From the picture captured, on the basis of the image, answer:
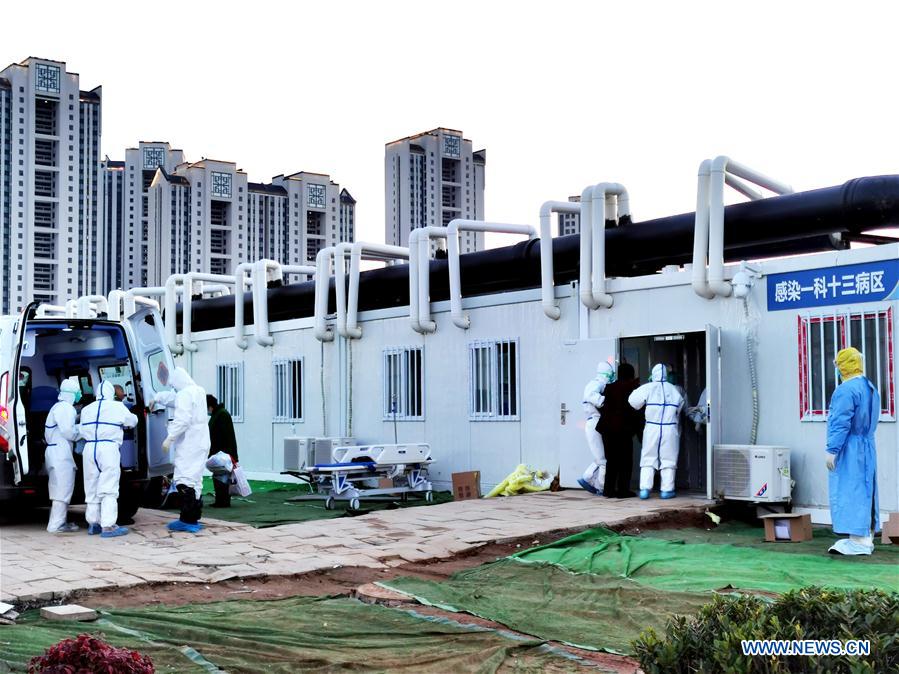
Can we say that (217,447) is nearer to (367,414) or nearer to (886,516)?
(367,414)

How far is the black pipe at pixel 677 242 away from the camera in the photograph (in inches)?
428

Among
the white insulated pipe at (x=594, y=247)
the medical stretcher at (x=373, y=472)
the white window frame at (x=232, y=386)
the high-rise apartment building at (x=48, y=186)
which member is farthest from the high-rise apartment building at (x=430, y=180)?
the white insulated pipe at (x=594, y=247)

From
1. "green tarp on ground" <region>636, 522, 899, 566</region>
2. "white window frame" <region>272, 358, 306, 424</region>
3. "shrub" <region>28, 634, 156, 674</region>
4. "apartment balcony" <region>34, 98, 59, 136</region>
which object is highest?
"apartment balcony" <region>34, 98, 59, 136</region>

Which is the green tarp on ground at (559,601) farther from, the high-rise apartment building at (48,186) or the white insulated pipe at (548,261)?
the high-rise apartment building at (48,186)

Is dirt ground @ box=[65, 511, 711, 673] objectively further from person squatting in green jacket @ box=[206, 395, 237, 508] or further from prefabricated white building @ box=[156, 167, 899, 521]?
person squatting in green jacket @ box=[206, 395, 237, 508]

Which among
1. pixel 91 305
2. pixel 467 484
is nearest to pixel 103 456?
pixel 467 484

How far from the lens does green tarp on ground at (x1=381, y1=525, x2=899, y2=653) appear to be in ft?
19.8

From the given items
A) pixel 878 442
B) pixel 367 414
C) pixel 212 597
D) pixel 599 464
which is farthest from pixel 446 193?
pixel 212 597

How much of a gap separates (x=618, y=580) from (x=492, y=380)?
22.6 ft

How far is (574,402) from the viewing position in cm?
1257

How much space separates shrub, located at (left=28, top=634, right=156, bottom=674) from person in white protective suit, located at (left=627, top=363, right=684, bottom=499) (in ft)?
27.2

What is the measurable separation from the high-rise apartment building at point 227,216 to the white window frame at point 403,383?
20.5 meters

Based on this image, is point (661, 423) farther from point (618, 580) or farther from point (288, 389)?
point (288, 389)

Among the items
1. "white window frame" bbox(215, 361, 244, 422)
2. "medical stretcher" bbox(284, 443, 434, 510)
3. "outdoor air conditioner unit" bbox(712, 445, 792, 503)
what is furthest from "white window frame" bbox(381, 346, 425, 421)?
"outdoor air conditioner unit" bbox(712, 445, 792, 503)
